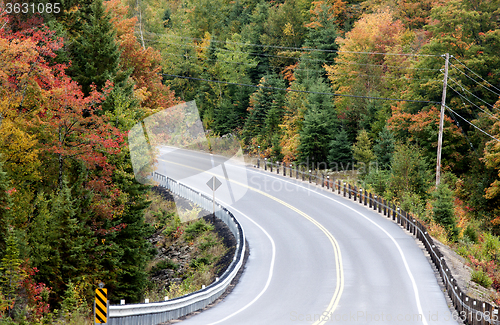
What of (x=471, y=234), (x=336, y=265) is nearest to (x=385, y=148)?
(x=471, y=234)

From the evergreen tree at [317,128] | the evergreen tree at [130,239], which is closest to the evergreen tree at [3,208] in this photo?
the evergreen tree at [130,239]

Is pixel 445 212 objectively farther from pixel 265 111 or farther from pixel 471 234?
pixel 265 111

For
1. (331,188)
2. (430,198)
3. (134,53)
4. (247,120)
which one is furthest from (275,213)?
(247,120)

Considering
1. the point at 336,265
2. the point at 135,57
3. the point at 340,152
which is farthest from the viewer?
the point at 340,152

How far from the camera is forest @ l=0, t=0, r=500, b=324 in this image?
1809cm

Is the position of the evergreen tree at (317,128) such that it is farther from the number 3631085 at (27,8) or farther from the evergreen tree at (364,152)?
the number 3631085 at (27,8)

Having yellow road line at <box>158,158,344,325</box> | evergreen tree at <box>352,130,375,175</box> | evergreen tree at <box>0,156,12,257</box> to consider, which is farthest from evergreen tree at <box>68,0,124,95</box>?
evergreen tree at <box>352,130,375,175</box>

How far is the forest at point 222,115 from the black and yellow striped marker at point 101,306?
298cm

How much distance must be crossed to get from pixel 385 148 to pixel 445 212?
12.5 metres

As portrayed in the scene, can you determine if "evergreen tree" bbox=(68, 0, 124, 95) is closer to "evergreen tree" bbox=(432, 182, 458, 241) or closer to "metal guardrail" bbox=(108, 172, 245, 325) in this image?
"metal guardrail" bbox=(108, 172, 245, 325)

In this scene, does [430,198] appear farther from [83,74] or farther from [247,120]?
[247,120]

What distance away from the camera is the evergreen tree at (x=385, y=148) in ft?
118

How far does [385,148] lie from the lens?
36531 mm

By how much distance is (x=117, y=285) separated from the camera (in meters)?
21.0
